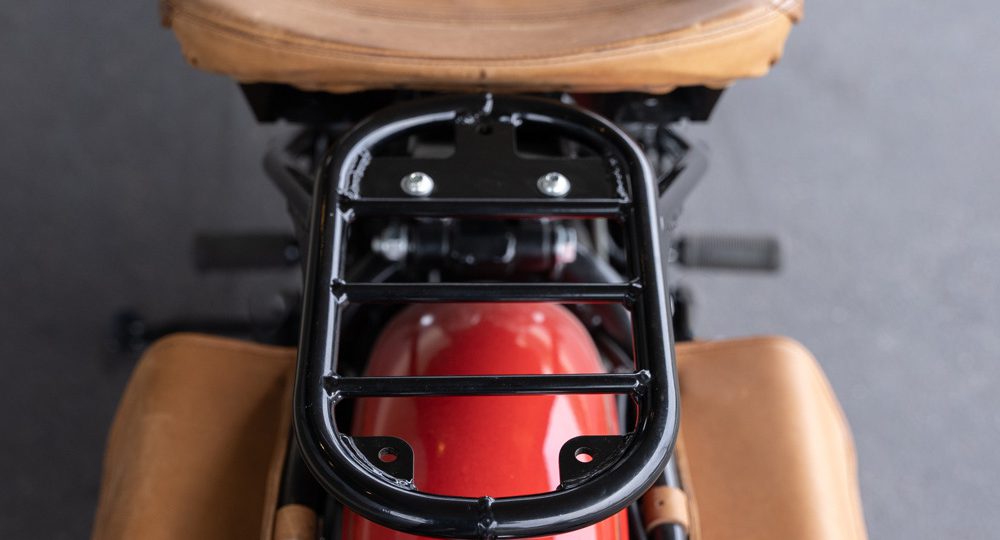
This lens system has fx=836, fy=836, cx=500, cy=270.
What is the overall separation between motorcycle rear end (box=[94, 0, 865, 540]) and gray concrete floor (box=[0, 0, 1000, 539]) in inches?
23.7

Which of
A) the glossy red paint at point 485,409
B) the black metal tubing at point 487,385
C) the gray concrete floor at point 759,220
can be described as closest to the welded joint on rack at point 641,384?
the black metal tubing at point 487,385

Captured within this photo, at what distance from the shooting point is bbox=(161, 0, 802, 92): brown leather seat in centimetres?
78

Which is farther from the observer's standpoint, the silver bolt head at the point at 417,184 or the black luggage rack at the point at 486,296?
the silver bolt head at the point at 417,184

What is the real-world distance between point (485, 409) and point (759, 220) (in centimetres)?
112

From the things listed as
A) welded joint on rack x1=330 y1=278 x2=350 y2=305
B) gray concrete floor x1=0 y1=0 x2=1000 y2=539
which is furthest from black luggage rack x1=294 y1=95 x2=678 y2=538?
gray concrete floor x1=0 y1=0 x2=1000 y2=539

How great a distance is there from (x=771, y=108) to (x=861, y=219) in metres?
0.31

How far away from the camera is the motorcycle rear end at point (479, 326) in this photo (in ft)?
1.99

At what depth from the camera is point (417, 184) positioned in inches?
27.4

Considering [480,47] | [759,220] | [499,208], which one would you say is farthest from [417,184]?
[759,220]

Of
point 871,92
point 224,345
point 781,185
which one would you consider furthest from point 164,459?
point 871,92

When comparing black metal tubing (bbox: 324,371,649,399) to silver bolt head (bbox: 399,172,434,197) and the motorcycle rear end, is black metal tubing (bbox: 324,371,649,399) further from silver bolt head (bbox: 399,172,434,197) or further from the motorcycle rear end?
silver bolt head (bbox: 399,172,434,197)

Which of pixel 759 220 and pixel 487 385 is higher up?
pixel 759 220

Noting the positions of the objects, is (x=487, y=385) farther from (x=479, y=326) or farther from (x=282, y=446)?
(x=282, y=446)

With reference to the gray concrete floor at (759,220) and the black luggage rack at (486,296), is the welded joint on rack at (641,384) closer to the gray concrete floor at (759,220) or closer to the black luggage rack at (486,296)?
the black luggage rack at (486,296)
